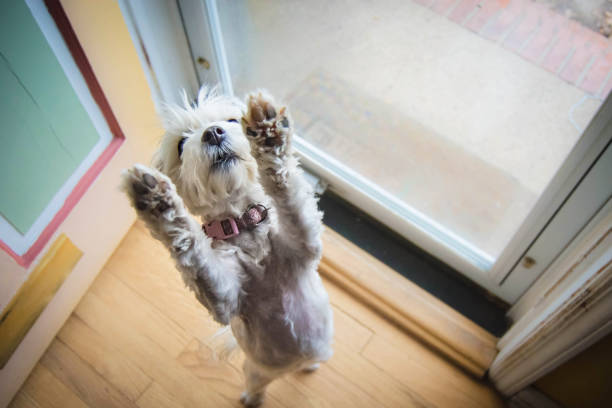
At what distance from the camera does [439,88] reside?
1250mm

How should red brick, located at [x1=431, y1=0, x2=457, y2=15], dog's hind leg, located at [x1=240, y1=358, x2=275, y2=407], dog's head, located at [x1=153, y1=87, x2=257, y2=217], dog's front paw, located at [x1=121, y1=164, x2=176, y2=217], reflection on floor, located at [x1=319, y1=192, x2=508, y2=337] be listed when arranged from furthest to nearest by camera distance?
reflection on floor, located at [x1=319, y1=192, x2=508, y2=337], red brick, located at [x1=431, y1=0, x2=457, y2=15], dog's hind leg, located at [x1=240, y1=358, x2=275, y2=407], dog's head, located at [x1=153, y1=87, x2=257, y2=217], dog's front paw, located at [x1=121, y1=164, x2=176, y2=217]

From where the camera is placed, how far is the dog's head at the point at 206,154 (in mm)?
747

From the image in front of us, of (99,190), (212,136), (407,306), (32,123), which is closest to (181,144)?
(212,136)

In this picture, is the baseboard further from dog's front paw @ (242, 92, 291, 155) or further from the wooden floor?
dog's front paw @ (242, 92, 291, 155)

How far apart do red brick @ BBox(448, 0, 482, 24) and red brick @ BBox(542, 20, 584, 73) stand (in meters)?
0.21

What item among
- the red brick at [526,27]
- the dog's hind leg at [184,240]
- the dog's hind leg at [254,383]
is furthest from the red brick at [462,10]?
the dog's hind leg at [254,383]

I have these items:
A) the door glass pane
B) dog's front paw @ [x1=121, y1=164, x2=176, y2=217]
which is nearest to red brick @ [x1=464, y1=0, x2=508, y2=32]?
the door glass pane

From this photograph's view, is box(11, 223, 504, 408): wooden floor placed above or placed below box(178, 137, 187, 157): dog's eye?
below

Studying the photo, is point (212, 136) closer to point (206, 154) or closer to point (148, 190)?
point (206, 154)

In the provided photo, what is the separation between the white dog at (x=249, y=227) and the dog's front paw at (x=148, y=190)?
14mm

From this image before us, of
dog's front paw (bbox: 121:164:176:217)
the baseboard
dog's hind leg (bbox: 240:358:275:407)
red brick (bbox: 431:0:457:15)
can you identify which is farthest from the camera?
the baseboard

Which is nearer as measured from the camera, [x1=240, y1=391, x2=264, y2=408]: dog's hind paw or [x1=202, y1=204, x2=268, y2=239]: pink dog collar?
[x1=202, y1=204, x2=268, y2=239]: pink dog collar

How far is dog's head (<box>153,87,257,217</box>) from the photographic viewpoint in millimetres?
747

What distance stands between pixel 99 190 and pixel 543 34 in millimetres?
1180
